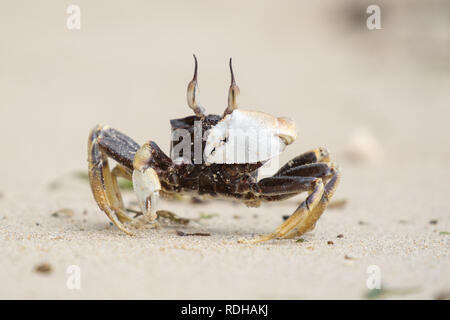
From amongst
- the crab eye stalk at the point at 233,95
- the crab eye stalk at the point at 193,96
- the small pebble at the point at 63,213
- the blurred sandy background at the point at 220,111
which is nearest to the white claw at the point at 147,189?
the blurred sandy background at the point at 220,111

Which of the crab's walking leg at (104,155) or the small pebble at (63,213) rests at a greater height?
the crab's walking leg at (104,155)

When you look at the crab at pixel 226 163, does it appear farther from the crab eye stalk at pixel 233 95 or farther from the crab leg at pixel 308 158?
the crab leg at pixel 308 158

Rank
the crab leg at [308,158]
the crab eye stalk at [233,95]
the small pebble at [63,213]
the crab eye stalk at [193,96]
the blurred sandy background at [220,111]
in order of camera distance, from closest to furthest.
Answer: the blurred sandy background at [220,111] → the crab eye stalk at [233,95] → the crab eye stalk at [193,96] → the crab leg at [308,158] → the small pebble at [63,213]

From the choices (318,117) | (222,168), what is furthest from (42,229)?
(318,117)

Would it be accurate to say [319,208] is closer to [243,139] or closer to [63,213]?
[243,139]

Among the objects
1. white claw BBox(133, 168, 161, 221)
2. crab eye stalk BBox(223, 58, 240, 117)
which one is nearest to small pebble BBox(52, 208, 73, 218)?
white claw BBox(133, 168, 161, 221)

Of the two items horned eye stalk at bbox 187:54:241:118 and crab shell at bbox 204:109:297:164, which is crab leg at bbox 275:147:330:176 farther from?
horned eye stalk at bbox 187:54:241:118
